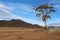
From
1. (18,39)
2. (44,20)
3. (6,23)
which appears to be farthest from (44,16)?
(6,23)

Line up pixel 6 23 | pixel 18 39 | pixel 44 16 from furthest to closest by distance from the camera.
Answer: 1. pixel 6 23
2. pixel 44 16
3. pixel 18 39

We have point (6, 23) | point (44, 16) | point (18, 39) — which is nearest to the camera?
point (18, 39)

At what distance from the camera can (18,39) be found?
18828 millimetres

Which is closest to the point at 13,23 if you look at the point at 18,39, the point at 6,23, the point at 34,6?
the point at 6,23

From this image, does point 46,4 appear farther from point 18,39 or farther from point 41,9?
point 18,39

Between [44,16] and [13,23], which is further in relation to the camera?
[13,23]

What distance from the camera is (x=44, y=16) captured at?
148 ft

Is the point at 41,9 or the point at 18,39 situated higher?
the point at 41,9

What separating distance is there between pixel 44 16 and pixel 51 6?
10.2ft

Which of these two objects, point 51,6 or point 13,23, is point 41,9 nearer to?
point 51,6

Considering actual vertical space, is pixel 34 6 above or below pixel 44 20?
above

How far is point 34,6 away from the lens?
46500mm

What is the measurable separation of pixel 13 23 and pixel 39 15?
47.3 meters

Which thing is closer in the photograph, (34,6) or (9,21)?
(34,6)
